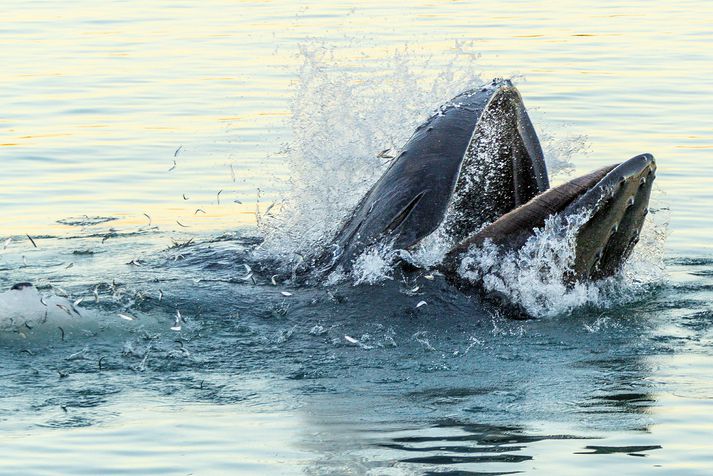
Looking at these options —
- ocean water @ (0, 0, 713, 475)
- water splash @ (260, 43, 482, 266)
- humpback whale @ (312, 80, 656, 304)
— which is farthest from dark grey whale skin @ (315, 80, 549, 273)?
water splash @ (260, 43, 482, 266)

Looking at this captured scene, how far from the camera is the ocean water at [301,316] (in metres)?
5.93

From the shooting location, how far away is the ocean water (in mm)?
5934

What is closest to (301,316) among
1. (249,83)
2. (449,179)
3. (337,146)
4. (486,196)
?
(449,179)

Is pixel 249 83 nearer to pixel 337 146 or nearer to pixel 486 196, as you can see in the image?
pixel 337 146

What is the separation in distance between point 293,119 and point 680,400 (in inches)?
175

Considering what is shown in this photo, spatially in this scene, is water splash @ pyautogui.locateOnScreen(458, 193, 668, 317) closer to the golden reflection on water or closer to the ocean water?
the ocean water

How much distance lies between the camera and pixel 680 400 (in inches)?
256

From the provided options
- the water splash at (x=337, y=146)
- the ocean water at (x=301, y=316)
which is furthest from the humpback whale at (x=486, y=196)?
the water splash at (x=337, y=146)

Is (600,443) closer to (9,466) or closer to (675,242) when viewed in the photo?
(9,466)

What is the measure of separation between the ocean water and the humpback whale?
11.8 inches

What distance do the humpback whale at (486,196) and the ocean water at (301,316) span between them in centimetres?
30

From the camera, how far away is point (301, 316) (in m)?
7.53

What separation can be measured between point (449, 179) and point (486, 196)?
446 mm

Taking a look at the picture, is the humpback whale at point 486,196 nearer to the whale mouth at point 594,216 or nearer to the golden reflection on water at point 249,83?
the whale mouth at point 594,216
